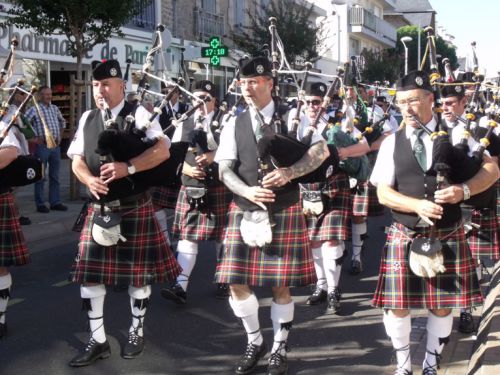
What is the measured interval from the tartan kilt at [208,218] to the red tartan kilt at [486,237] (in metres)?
1.90

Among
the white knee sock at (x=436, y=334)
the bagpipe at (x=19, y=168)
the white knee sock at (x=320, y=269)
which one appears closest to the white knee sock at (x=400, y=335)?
the white knee sock at (x=436, y=334)

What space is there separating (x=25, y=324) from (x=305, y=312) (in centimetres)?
206

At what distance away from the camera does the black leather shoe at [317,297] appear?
5535mm

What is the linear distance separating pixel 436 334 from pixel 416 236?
21.1 inches

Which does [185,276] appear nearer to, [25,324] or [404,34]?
[25,324]

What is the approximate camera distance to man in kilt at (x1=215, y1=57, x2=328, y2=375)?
3893 millimetres

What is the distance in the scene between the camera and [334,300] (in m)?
5.36

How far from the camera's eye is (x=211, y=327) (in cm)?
494

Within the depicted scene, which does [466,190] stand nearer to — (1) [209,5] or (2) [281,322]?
(2) [281,322]

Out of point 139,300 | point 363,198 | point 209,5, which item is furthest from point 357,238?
point 209,5

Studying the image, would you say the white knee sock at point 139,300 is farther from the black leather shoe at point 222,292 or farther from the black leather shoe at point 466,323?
the black leather shoe at point 466,323

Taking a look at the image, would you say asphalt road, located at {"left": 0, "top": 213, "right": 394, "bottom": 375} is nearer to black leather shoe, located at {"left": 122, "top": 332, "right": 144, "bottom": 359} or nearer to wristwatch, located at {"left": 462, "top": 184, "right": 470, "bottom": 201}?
black leather shoe, located at {"left": 122, "top": 332, "right": 144, "bottom": 359}

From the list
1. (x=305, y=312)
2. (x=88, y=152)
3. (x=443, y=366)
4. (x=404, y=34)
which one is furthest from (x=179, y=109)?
(x=404, y=34)

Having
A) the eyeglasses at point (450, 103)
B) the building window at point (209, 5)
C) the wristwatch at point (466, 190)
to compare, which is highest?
the building window at point (209, 5)
